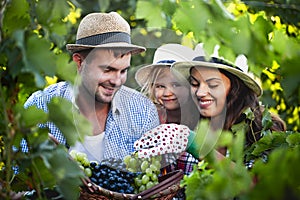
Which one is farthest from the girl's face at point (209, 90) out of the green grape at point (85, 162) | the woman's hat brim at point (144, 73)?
the green grape at point (85, 162)

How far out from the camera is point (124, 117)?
8.03ft

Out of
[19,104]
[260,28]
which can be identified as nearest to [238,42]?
[260,28]

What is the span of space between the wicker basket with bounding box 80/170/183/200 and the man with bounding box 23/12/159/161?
571 mm

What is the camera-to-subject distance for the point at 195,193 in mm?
1204

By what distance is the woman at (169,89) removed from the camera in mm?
2383

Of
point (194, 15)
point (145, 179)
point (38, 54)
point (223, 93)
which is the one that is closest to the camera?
point (38, 54)

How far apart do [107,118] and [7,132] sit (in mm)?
1381

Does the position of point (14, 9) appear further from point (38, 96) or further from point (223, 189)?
point (38, 96)

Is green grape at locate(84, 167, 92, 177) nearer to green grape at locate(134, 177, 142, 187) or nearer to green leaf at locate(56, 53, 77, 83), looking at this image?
green grape at locate(134, 177, 142, 187)

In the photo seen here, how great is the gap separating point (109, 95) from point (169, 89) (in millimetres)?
214

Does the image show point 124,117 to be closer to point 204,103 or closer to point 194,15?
point 204,103

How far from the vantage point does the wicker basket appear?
161cm

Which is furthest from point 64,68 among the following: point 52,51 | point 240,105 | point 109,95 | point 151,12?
point 240,105

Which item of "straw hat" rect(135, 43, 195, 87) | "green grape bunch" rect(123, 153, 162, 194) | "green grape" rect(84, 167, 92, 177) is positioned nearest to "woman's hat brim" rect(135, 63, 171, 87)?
"straw hat" rect(135, 43, 195, 87)
